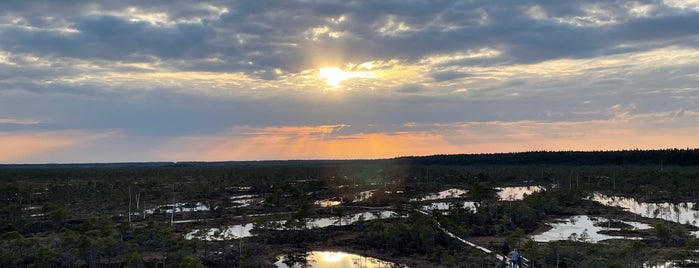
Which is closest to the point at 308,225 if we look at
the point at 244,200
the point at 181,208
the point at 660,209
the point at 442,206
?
the point at 442,206

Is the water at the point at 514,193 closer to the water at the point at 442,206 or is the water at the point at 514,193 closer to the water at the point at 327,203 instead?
the water at the point at 442,206

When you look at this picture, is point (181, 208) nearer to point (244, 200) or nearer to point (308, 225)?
point (244, 200)

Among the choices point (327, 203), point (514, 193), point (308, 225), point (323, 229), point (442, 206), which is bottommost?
point (323, 229)

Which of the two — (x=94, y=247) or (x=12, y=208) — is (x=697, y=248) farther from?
(x=12, y=208)

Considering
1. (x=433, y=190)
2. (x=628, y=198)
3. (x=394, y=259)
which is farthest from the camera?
(x=433, y=190)

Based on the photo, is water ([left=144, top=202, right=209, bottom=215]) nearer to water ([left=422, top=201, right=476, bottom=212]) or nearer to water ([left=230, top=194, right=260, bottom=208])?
water ([left=230, top=194, right=260, bottom=208])

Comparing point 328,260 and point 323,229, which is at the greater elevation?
point 323,229

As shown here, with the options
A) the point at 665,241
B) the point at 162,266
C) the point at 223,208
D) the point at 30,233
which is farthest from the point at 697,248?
the point at 30,233
